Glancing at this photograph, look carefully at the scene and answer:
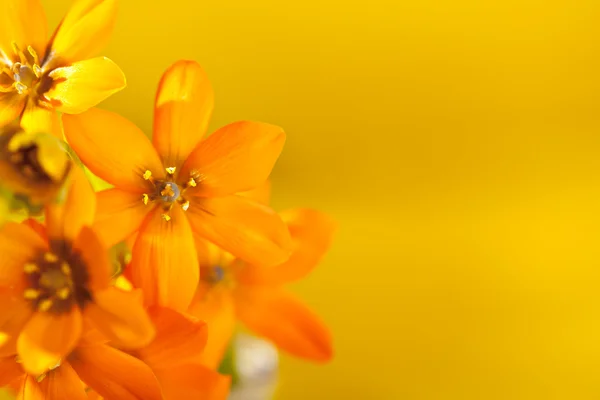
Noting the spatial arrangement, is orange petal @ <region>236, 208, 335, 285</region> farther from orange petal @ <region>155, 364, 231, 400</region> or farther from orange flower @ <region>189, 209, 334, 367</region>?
orange petal @ <region>155, 364, 231, 400</region>

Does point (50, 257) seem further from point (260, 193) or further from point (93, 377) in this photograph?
point (260, 193)

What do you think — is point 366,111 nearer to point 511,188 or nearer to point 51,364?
point 511,188

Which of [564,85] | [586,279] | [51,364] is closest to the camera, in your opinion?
[51,364]

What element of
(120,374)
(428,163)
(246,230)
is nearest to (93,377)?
(120,374)

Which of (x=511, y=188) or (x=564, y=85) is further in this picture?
(x=511, y=188)

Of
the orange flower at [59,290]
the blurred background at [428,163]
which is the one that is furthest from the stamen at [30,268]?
the blurred background at [428,163]

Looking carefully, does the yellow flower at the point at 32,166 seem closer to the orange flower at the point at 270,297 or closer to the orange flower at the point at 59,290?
the orange flower at the point at 59,290

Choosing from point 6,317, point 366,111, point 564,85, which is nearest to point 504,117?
point 564,85
